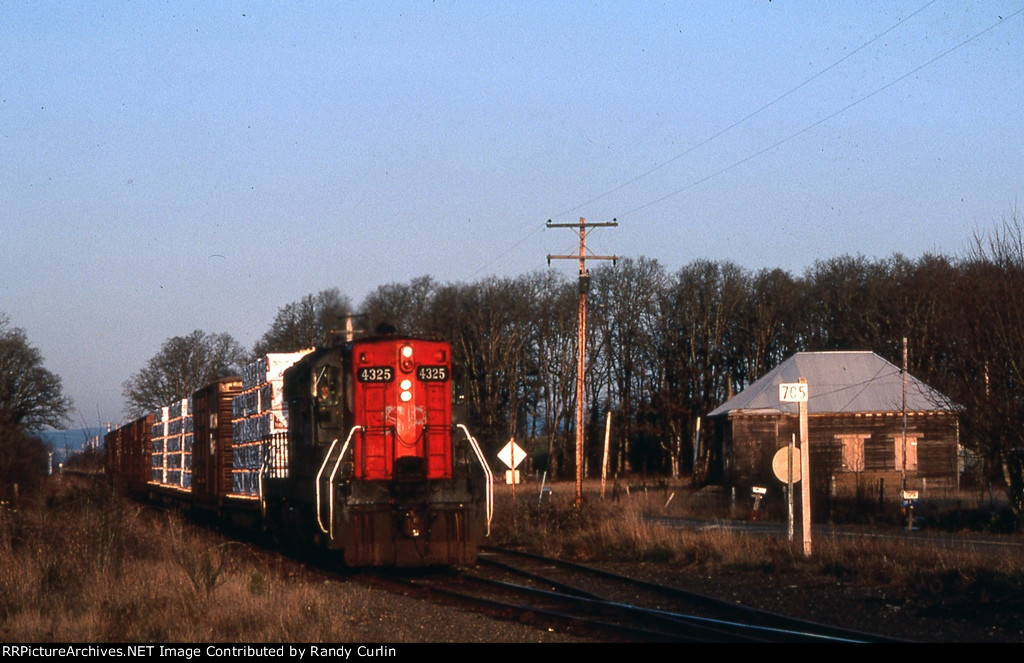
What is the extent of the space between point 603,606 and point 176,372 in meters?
54.3

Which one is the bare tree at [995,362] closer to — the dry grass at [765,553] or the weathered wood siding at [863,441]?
the dry grass at [765,553]

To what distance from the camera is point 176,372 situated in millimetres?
62219

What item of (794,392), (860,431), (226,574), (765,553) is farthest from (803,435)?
(860,431)

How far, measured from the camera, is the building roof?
4303 centimetres

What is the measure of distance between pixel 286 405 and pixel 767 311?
158ft

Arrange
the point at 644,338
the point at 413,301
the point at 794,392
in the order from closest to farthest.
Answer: the point at 794,392
the point at 413,301
the point at 644,338

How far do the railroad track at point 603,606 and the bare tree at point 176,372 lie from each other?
45.6m

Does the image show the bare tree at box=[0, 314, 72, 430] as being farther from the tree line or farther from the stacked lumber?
the stacked lumber

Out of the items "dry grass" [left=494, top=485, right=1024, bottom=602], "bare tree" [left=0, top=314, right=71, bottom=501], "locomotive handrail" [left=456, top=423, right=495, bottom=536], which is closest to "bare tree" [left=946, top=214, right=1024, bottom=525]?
"dry grass" [left=494, top=485, right=1024, bottom=602]

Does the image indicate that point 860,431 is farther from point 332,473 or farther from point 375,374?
point 332,473

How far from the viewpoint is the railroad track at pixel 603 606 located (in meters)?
9.80

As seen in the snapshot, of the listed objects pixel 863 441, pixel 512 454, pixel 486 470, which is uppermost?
pixel 486 470

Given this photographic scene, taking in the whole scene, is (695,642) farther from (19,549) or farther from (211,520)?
(211,520)

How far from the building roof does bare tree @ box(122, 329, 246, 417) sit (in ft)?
95.6
